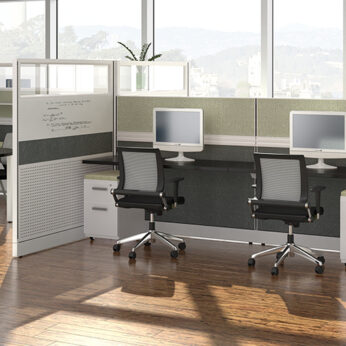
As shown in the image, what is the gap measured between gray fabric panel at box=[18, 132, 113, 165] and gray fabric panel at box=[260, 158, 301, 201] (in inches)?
73.8

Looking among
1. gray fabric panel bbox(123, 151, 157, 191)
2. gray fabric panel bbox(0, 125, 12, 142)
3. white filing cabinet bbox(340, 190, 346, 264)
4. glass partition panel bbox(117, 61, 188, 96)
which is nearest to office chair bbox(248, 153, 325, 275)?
white filing cabinet bbox(340, 190, 346, 264)

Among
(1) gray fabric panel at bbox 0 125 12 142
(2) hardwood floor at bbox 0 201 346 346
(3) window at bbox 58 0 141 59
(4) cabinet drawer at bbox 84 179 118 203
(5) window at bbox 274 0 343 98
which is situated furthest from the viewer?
(3) window at bbox 58 0 141 59

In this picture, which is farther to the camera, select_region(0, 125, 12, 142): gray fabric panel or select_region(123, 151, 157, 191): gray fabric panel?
select_region(0, 125, 12, 142): gray fabric panel

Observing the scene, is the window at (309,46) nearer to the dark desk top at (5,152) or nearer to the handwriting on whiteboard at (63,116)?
the handwriting on whiteboard at (63,116)

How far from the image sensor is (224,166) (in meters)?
6.60

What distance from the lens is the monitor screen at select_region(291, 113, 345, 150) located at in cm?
644

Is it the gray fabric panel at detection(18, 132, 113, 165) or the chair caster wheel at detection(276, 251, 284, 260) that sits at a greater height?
the gray fabric panel at detection(18, 132, 113, 165)

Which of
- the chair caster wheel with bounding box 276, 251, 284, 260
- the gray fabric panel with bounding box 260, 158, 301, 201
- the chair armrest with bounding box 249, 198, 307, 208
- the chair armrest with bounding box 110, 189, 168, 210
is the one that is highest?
the gray fabric panel with bounding box 260, 158, 301, 201

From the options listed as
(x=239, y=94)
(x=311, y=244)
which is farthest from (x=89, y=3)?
(x=311, y=244)

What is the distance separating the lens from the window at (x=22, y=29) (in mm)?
11617

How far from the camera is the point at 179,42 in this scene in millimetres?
10508

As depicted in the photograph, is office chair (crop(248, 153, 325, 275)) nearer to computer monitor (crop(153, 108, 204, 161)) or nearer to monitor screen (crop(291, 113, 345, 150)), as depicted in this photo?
monitor screen (crop(291, 113, 345, 150))

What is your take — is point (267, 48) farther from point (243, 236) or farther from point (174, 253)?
point (174, 253)

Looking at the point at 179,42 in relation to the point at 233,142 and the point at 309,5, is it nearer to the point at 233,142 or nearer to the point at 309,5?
the point at 309,5
